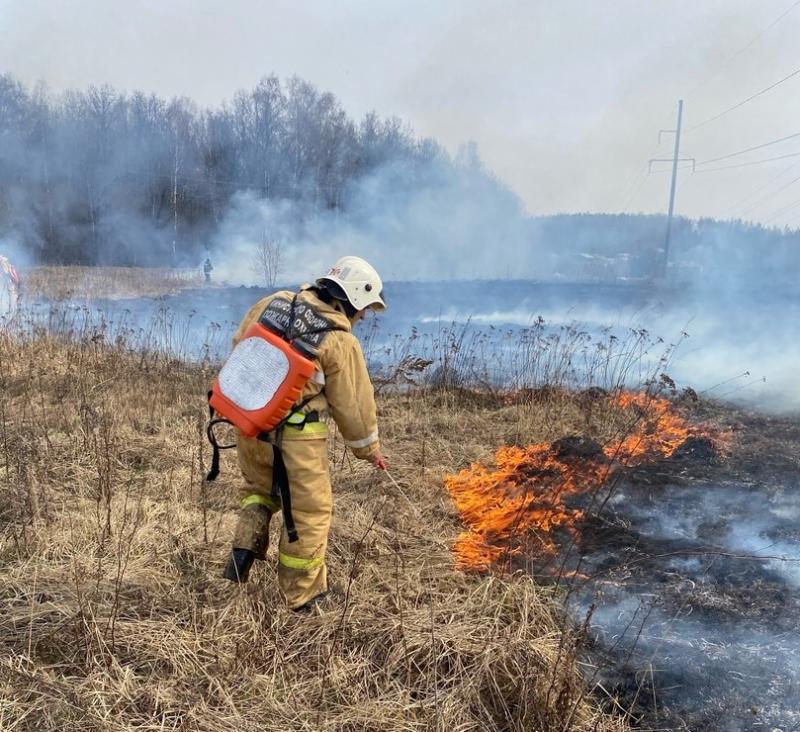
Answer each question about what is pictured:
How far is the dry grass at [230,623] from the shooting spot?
2271 millimetres

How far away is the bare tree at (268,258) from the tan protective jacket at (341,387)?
21.3m

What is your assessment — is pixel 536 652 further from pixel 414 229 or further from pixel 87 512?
pixel 414 229

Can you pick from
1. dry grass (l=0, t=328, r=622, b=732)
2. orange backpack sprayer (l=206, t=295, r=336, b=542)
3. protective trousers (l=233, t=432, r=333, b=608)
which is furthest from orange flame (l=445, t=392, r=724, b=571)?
orange backpack sprayer (l=206, t=295, r=336, b=542)

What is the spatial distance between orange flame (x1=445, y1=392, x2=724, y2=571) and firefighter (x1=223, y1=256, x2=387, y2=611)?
1126mm

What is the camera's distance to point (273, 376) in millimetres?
2746

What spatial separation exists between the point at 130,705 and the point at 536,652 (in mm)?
1697

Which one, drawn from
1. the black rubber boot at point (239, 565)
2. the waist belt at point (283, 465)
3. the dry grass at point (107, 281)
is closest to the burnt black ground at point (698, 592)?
the waist belt at point (283, 465)

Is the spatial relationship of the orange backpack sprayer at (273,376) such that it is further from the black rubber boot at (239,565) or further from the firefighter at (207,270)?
the firefighter at (207,270)

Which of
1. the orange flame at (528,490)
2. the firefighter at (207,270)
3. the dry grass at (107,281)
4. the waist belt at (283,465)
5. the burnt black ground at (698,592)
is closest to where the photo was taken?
the burnt black ground at (698,592)

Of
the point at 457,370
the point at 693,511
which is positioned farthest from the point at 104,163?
the point at 693,511

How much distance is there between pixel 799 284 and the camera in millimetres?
25516

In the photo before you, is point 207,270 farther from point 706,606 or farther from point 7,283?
point 706,606

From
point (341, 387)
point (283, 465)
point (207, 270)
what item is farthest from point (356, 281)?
point (207, 270)

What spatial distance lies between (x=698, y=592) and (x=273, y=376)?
2838 millimetres
